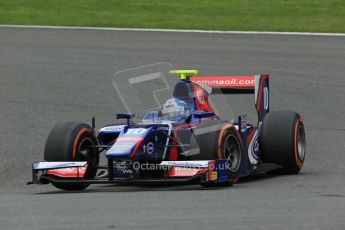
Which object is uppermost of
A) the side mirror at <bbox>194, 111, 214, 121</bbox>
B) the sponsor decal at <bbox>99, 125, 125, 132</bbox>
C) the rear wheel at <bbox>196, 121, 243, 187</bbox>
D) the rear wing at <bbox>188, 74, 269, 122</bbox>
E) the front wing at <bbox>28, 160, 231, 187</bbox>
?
the rear wing at <bbox>188, 74, 269, 122</bbox>

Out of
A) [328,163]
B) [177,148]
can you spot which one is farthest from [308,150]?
[177,148]

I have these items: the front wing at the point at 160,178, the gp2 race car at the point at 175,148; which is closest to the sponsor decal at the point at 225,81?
the gp2 race car at the point at 175,148

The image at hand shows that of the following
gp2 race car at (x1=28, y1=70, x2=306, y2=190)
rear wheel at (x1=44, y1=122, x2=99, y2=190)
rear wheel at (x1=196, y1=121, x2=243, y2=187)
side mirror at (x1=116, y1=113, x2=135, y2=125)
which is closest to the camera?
gp2 race car at (x1=28, y1=70, x2=306, y2=190)

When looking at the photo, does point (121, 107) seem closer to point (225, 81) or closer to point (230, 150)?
point (225, 81)

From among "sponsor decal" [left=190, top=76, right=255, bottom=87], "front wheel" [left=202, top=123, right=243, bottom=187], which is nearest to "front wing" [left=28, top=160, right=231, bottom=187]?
"front wheel" [left=202, top=123, right=243, bottom=187]

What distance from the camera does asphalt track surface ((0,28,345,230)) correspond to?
7684mm

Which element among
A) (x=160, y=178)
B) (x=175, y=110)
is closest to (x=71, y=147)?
(x=160, y=178)

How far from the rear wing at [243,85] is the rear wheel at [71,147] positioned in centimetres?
188

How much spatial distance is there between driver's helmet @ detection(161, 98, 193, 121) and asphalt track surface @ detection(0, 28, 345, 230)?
2.86 ft

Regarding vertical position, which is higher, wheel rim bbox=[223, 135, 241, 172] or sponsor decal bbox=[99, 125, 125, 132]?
sponsor decal bbox=[99, 125, 125, 132]

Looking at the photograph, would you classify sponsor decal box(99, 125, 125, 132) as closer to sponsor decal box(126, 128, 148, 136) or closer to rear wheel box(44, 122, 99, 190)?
rear wheel box(44, 122, 99, 190)

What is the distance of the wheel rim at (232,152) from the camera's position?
10.4m

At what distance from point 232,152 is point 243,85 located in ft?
5.32

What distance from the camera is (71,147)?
10156 mm
